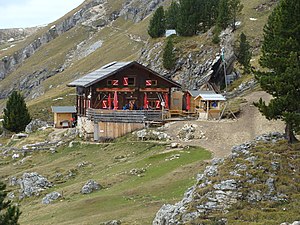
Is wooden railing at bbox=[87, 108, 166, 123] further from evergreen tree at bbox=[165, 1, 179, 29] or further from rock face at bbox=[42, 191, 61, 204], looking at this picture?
evergreen tree at bbox=[165, 1, 179, 29]

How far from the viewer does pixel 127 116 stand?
58.5 metres

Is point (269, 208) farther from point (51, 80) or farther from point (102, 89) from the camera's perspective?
point (51, 80)

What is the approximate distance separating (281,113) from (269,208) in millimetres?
8307

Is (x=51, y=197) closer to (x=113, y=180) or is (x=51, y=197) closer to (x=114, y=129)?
(x=113, y=180)

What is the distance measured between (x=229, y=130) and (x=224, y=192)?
2766 centimetres

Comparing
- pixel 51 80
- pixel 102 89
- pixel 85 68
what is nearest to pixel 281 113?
pixel 102 89

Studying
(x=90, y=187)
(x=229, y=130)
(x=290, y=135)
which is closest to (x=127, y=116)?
(x=229, y=130)

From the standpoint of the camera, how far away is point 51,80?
177 meters

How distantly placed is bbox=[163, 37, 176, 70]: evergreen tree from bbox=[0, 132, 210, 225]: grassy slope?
35.9m

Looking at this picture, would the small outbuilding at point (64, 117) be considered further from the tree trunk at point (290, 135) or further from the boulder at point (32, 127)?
the tree trunk at point (290, 135)

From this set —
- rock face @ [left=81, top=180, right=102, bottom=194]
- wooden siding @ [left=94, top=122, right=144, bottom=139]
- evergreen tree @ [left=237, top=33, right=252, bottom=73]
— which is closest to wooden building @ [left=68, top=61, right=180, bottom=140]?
wooden siding @ [left=94, top=122, right=144, bottom=139]

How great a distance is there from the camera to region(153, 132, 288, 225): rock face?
2264cm

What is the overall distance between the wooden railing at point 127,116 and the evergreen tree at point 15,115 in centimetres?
3033

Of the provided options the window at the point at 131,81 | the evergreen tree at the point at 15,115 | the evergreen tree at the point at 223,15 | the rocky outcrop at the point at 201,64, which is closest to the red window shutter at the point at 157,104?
the window at the point at 131,81
